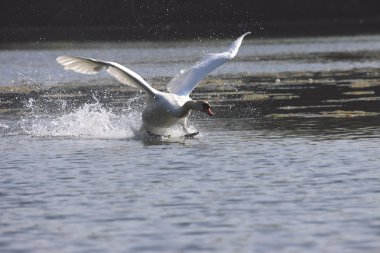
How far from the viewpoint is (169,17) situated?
128875mm

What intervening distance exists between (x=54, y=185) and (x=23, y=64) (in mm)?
43632

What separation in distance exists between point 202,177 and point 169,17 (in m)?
113

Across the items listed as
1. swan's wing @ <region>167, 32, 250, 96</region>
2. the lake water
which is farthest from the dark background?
swan's wing @ <region>167, 32, 250, 96</region>

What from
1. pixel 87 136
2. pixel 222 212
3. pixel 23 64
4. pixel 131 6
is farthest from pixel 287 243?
pixel 131 6

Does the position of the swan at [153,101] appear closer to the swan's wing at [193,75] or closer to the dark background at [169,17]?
the swan's wing at [193,75]

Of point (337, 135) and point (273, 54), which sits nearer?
point (337, 135)

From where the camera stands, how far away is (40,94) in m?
35.9

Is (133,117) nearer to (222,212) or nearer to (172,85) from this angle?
(172,85)

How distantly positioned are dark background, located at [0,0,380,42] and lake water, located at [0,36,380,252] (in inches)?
3176

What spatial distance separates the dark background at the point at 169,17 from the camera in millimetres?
115562

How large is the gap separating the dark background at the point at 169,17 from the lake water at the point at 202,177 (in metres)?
80.7

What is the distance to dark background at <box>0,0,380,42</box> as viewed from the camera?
116 m

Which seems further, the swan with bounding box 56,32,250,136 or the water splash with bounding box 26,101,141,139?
the water splash with bounding box 26,101,141,139

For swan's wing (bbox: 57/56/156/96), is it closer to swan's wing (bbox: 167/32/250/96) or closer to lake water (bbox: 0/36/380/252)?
lake water (bbox: 0/36/380/252)
